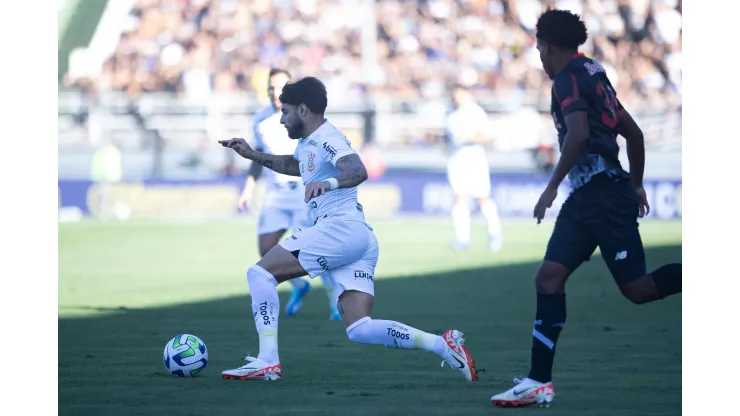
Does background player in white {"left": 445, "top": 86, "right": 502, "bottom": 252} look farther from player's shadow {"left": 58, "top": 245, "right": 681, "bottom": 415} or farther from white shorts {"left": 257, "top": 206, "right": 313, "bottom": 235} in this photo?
white shorts {"left": 257, "top": 206, "right": 313, "bottom": 235}

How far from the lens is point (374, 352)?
31.7 feet

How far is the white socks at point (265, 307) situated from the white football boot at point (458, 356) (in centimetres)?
116

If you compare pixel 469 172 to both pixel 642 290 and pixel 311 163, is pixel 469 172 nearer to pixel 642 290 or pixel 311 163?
pixel 311 163

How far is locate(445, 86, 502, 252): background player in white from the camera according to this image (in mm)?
19609

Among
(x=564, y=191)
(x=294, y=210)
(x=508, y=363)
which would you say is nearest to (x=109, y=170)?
(x=564, y=191)

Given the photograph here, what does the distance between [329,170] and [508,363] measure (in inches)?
84.0

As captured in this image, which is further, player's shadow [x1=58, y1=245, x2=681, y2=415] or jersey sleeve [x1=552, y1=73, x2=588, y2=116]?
player's shadow [x1=58, y1=245, x2=681, y2=415]

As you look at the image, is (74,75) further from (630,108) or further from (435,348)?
(435,348)

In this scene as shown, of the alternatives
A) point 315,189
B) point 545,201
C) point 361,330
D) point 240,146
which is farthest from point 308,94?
point 545,201

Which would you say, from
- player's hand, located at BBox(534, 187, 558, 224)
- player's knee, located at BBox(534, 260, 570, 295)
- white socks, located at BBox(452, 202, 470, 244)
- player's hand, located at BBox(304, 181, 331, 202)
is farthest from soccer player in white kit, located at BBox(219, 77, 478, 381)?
white socks, located at BBox(452, 202, 470, 244)

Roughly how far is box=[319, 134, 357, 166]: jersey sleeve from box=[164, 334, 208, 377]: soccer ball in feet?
5.29

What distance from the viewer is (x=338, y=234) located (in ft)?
26.1

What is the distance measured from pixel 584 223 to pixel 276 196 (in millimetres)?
5554
